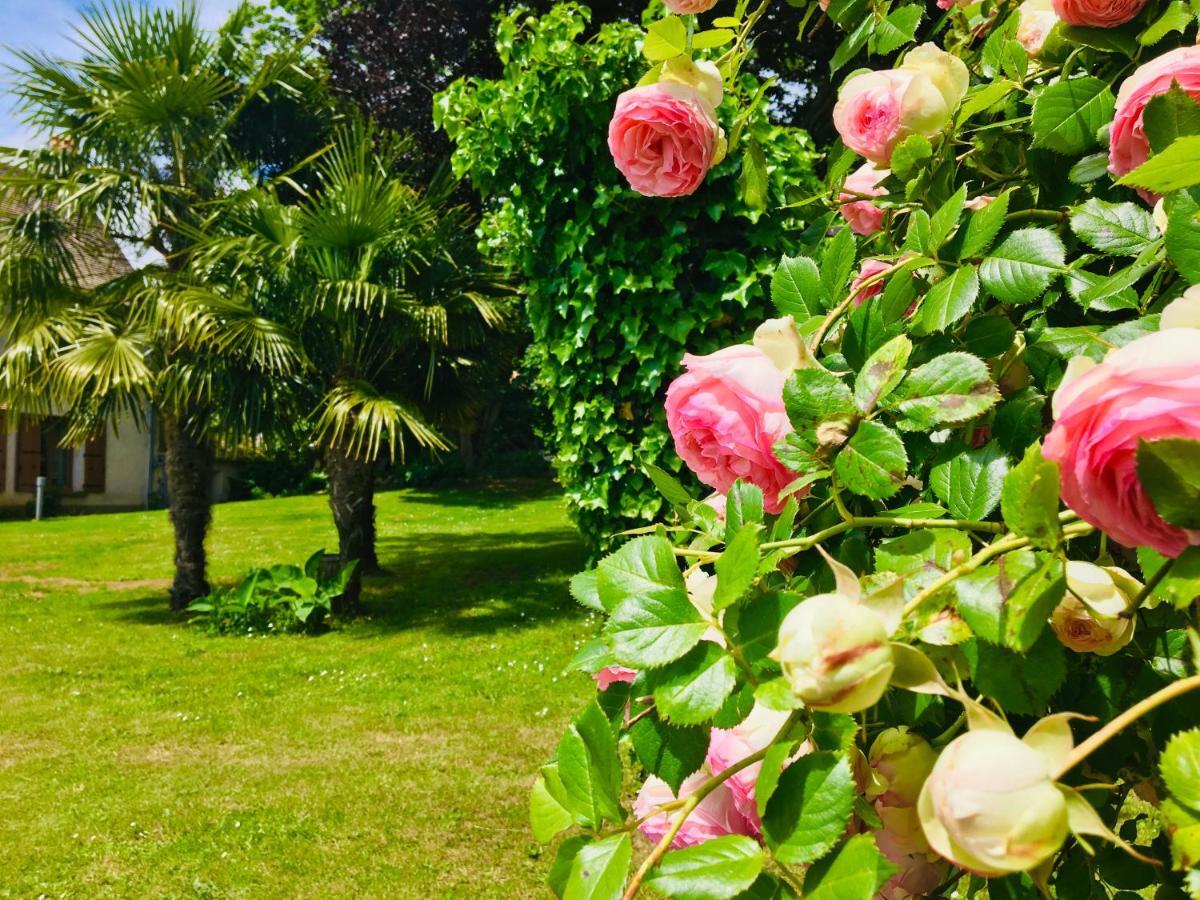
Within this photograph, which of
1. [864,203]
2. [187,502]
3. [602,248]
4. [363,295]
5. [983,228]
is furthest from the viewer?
[187,502]

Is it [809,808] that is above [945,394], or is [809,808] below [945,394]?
below

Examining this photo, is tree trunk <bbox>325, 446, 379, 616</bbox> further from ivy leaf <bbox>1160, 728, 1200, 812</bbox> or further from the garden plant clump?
ivy leaf <bbox>1160, 728, 1200, 812</bbox>

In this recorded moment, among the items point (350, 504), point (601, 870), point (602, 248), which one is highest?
point (602, 248)

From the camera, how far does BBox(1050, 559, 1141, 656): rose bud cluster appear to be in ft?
1.67

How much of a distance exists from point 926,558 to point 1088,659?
19 centimetres

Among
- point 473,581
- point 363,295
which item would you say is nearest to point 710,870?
point 363,295

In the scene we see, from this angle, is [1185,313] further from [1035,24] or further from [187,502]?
[187,502]

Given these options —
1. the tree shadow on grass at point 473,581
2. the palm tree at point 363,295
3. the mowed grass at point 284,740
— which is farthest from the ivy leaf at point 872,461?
the tree shadow on grass at point 473,581

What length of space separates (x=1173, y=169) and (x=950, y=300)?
20cm

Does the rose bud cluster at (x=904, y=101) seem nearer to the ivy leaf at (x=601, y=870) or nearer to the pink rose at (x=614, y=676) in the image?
the pink rose at (x=614, y=676)

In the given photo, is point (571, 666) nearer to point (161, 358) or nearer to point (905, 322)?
point (905, 322)

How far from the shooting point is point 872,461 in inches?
23.0

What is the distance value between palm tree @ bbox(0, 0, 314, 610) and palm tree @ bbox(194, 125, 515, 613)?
1.17 feet

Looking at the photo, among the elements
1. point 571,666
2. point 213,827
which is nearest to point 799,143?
point 213,827
